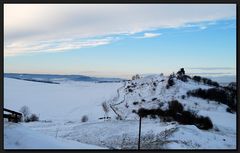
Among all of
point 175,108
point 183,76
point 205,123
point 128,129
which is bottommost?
point 128,129

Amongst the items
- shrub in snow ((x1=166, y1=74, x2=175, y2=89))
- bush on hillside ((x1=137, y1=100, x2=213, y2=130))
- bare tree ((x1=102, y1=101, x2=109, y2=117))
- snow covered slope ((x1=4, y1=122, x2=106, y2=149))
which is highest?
shrub in snow ((x1=166, y1=74, x2=175, y2=89))

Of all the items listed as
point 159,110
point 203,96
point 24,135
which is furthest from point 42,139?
point 159,110

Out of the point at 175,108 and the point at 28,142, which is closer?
the point at 28,142

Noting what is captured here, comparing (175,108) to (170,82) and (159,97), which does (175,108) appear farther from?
(170,82)

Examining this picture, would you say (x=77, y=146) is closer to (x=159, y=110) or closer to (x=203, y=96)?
(x=203, y=96)

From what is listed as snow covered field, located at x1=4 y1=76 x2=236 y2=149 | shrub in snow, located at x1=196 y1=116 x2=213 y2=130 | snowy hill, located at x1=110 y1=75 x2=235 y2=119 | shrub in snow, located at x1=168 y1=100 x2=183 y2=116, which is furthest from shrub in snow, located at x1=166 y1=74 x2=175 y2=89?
shrub in snow, located at x1=196 y1=116 x2=213 y2=130

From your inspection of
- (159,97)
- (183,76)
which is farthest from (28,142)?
(159,97)

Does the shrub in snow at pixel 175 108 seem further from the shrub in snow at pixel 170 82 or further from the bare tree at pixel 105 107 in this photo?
the bare tree at pixel 105 107

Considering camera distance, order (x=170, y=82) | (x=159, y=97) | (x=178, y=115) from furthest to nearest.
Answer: (x=170, y=82) < (x=159, y=97) < (x=178, y=115)

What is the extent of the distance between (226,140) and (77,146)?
7149 millimetres

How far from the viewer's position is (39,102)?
170 ft

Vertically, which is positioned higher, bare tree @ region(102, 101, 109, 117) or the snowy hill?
the snowy hill

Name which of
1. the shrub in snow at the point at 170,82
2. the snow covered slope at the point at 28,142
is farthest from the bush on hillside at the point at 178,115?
the snow covered slope at the point at 28,142

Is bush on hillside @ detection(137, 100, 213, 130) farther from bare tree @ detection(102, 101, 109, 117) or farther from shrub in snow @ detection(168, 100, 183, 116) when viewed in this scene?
bare tree @ detection(102, 101, 109, 117)
